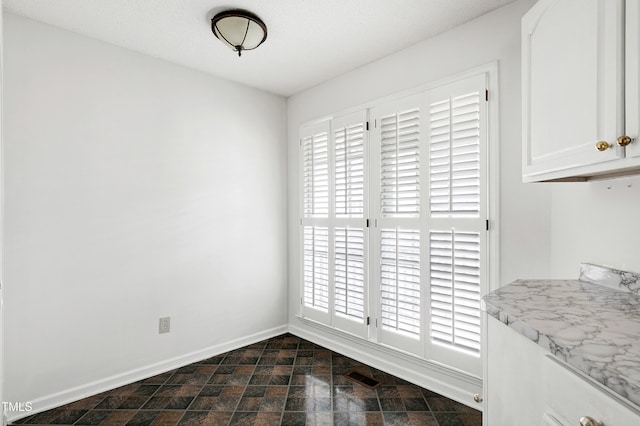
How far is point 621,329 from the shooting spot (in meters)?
0.97

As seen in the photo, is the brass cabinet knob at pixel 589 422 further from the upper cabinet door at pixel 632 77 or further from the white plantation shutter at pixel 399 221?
the white plantation shutter at pixel 399 221

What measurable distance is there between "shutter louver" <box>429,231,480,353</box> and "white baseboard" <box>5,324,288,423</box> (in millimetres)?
1803

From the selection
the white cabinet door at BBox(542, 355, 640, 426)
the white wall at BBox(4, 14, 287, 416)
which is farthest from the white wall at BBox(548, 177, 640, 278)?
the white wall at BBox(4, 14, 287, 416)

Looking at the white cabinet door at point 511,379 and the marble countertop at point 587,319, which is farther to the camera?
the white cabinet door at point 511,379

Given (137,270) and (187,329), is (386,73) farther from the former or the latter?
(187,329)

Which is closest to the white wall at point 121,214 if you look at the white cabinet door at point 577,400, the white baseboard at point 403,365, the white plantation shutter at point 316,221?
the white plantation shutter at point 316,221

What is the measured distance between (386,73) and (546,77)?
1405 mm

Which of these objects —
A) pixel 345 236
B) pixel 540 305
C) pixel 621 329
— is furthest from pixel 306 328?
pixel 621 329

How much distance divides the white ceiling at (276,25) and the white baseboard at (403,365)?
233cm

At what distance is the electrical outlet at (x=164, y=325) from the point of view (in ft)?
8.68

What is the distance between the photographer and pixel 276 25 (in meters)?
2.21

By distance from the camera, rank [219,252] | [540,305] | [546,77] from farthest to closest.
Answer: [219,252], [546,77], [540,305]

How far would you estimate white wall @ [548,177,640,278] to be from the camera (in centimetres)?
144

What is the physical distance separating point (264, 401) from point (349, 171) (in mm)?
1865
